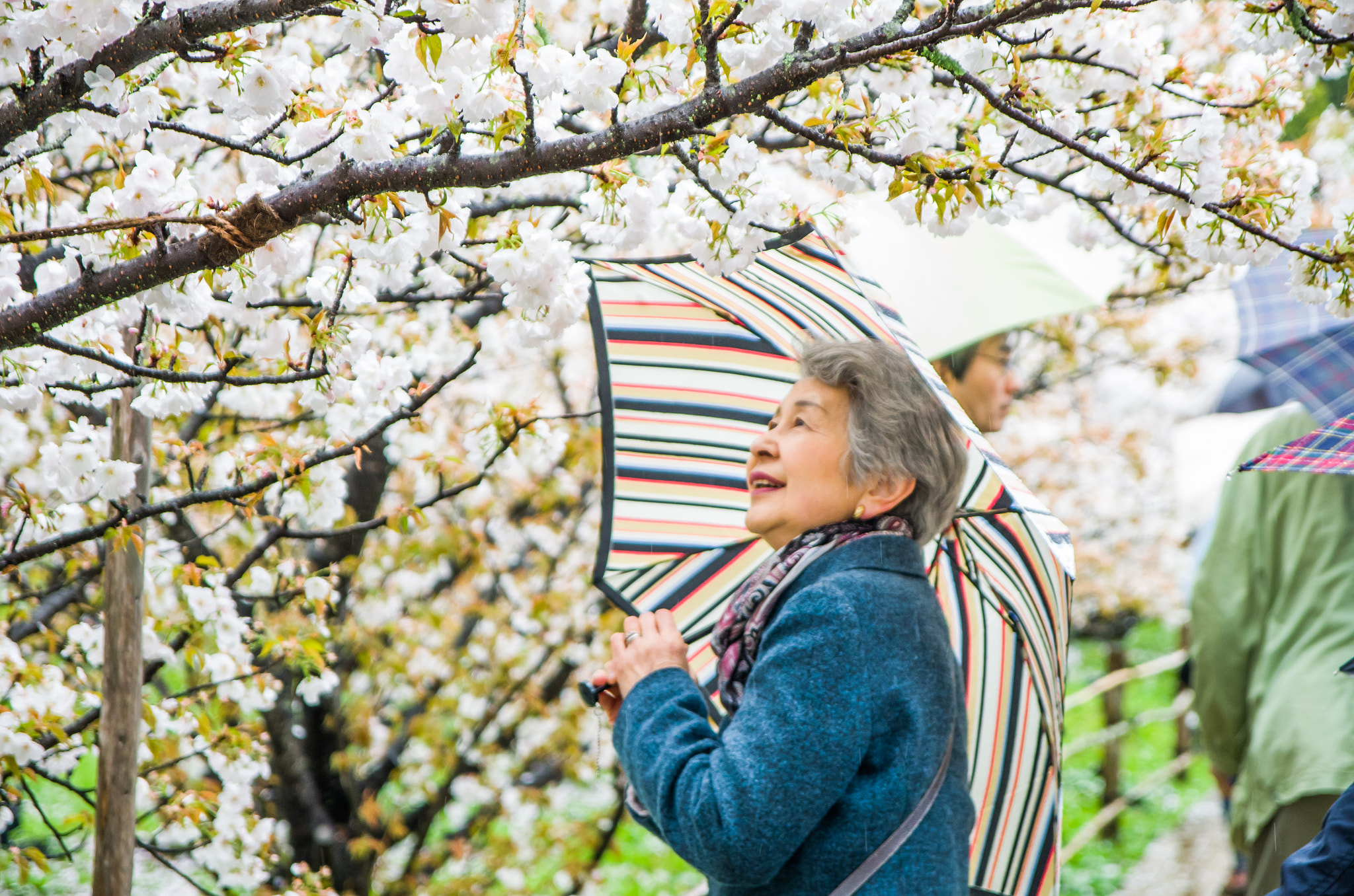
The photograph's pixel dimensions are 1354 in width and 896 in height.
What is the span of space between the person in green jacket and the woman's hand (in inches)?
73.8

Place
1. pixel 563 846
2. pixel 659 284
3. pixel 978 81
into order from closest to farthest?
pixel 978 81 → pixel 659 284 → pixel 563 846

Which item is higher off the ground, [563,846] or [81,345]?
[81,345]

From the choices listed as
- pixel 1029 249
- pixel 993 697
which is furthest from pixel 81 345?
pixel 1029 249

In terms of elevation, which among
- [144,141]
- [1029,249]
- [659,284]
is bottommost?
[659,284]

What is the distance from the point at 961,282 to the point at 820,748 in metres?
1.66

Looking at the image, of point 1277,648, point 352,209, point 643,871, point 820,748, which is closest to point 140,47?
point 352,209

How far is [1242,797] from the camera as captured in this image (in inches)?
120

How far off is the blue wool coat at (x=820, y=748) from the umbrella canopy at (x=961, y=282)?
3.65 feet

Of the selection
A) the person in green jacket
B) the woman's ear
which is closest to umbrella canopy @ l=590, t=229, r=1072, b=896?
the woman's ear

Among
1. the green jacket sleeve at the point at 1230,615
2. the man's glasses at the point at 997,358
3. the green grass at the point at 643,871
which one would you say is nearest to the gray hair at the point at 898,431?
the man's glasses at the point at 997,358

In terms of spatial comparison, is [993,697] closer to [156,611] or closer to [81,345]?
[81,345]

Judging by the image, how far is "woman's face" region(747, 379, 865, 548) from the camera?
193 cm

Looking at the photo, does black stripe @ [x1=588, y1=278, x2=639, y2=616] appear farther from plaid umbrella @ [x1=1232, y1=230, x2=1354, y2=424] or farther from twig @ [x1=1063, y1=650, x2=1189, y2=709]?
twig @ [x1=1063, y1=650, x2=1189, y2=709]

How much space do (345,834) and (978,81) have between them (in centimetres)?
355
